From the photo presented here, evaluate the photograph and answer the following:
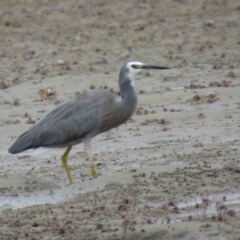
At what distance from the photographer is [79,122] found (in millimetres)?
10766

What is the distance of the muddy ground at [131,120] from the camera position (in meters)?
8.27

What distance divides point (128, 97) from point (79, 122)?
71 centimetres

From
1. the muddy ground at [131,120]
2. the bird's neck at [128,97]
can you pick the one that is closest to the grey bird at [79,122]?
the bird's neck at [128,97]

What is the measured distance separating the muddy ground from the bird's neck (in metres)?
0.54

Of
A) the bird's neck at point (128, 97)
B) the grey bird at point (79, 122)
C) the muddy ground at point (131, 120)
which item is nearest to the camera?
the muddy ground at point (131, 120)

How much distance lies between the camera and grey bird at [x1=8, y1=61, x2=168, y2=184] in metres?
10.6

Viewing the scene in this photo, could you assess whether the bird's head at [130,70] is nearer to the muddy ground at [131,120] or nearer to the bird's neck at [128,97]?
the bird's neck at [128,97]

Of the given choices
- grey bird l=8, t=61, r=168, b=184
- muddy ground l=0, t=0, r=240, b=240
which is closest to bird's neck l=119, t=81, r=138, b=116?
grey bird l=8, t=61, r=168, b=184

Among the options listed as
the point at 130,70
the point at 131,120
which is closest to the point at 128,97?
the point at 130,70

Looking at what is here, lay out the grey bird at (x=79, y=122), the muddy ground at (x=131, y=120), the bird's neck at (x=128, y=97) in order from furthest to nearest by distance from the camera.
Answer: the bird's neck at (x=128, y=97), the grey bird at (x=79, y=122), the muddy ground at (x=131, y=120)

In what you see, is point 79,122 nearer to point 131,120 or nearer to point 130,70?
point 130,70

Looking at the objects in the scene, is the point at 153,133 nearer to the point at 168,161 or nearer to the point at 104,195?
the point at 168,161

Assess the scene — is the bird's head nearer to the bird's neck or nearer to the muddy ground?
the bird's neck

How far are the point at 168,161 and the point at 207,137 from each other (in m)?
1.42
